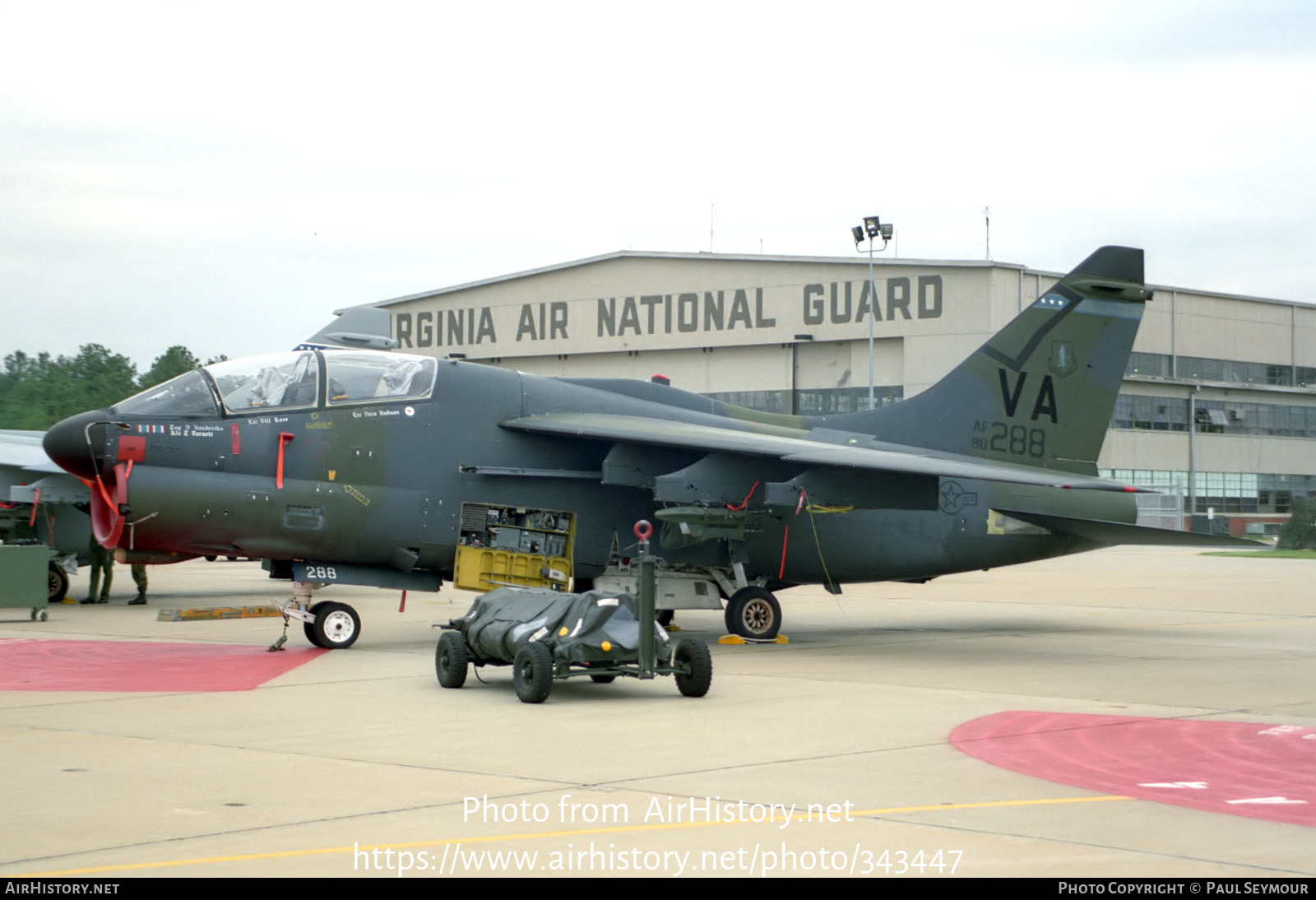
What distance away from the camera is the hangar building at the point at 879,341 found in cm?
5012

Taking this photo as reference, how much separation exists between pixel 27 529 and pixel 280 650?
10.2m

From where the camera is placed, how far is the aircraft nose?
1424cm

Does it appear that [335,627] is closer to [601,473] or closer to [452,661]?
[601,473]

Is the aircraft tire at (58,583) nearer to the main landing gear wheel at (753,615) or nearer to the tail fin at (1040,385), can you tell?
the main landing gear wheel at (753,615)

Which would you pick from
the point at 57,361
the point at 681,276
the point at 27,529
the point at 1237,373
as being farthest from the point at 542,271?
the point at 27,529

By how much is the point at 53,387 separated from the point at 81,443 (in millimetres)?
21526

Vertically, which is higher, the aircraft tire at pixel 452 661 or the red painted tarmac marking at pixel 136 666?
the aircraft tire at pixel 452 661

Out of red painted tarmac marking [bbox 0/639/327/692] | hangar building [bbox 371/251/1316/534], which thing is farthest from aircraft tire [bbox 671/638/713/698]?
hangar building [bbox 371/251/1316/534]

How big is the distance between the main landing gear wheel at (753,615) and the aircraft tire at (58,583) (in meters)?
12.9

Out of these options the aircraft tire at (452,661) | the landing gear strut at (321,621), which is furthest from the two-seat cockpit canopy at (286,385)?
the aircraft tire at (452,661)

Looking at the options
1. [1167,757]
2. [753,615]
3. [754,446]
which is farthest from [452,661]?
[1167,757]

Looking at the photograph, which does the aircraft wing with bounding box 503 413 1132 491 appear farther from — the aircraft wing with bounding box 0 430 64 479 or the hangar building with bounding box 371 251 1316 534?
the hangar building with bounding box 371 251 1316 534

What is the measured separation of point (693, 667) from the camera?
11297mm

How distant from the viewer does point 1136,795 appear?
7453 mm
